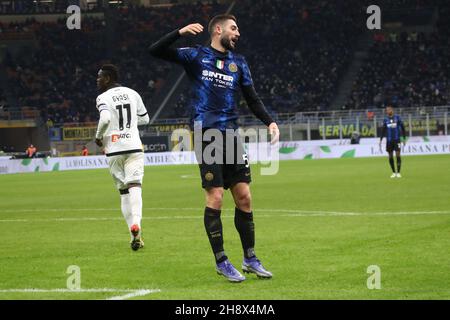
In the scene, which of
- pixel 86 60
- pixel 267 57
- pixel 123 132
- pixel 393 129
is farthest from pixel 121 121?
pixel 86 60

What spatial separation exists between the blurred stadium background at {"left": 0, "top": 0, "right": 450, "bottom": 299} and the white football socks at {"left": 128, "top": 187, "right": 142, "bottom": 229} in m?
0.41

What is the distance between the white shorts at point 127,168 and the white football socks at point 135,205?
0.14m

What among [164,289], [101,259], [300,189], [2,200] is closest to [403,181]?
[300,189]

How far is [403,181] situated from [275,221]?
476 inches

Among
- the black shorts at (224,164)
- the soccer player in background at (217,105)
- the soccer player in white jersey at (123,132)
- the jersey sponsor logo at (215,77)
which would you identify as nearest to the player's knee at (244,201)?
the soccer player in background at (217,105)

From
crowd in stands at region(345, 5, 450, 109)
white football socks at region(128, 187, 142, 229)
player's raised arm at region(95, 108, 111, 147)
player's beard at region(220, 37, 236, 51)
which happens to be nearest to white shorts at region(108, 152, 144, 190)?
white football socks at region(128, 187, 142, 229)

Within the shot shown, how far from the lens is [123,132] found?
12250mm

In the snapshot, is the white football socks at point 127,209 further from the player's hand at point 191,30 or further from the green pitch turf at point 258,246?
the player's hand at point 191,30

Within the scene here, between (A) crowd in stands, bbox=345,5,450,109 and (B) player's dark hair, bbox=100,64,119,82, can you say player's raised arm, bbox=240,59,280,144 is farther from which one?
(A) crowd in stands, bbox=345,5,450,109

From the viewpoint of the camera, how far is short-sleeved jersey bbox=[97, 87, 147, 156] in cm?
1220

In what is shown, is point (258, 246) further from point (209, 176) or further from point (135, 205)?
point (209, 176)

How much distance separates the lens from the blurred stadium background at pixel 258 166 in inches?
363

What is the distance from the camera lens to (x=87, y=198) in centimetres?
2428
